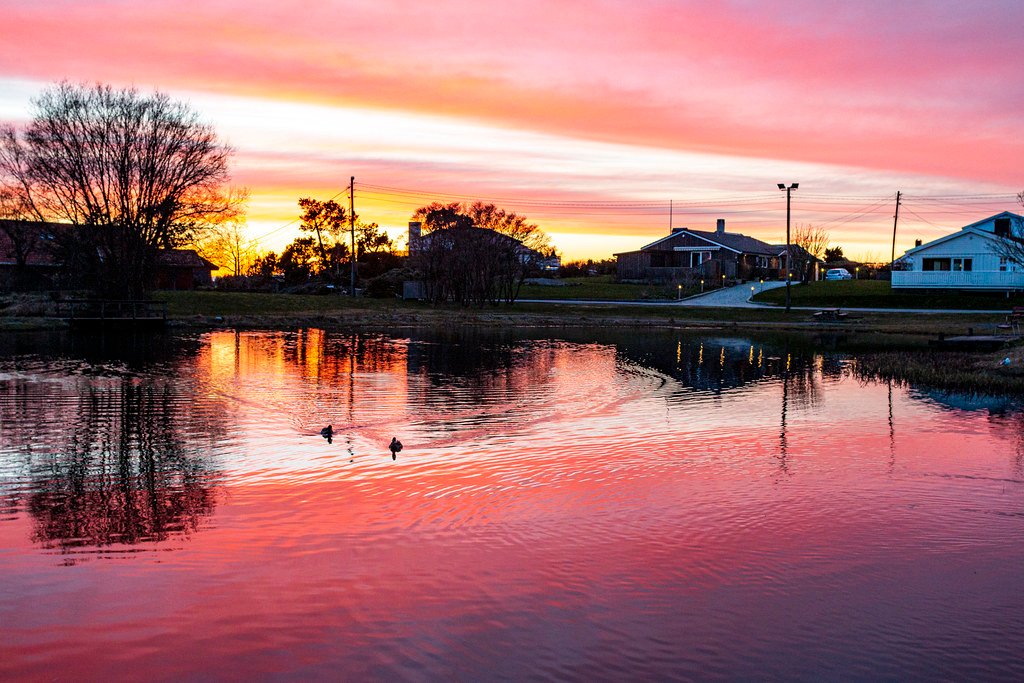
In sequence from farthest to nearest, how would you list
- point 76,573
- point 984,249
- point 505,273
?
point 505,273
point 984,249
point 76,573

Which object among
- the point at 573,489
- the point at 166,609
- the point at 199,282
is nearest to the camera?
the point at 166,609

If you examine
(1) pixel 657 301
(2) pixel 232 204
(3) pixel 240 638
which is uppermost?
(2) pixel 232 204

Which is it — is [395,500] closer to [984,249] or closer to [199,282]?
[984,249]

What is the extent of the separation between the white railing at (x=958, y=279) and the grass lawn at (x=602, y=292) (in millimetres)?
19116

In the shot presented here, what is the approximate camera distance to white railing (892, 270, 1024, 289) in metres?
69.9

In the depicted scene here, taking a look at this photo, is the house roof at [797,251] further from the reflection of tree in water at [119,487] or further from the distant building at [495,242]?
the reflection of tree in water at [119,487]

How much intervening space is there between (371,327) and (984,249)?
5008 centimetres

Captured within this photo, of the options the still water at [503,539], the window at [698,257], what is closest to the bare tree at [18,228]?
the still water at [503,539]

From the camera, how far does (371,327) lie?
190 feet

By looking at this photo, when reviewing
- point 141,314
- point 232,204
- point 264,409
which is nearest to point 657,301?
point 232,204

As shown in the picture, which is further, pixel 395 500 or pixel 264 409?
pixel 264 409

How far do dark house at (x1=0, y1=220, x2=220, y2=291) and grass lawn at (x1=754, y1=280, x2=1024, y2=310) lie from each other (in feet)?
163

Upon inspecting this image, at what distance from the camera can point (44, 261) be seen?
239ft

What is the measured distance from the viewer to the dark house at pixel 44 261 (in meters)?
56.4
